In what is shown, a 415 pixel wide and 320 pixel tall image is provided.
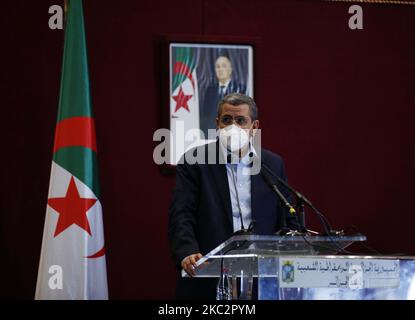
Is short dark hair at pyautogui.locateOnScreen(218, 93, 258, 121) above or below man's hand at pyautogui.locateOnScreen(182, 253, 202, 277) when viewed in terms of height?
above

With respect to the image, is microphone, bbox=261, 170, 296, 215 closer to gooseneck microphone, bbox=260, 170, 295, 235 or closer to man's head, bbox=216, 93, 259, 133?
gooseneck microphone, bbox=260, 170, 295, 235

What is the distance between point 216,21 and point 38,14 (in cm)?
119

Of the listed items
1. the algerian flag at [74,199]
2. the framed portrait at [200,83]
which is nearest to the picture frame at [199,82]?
the framed portrait at [200,83]

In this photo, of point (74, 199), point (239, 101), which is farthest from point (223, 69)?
point (239, 101)

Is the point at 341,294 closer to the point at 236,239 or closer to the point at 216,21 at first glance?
the point at 236,239

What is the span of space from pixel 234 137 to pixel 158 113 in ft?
5.30

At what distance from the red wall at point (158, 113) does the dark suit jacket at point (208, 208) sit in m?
1.36

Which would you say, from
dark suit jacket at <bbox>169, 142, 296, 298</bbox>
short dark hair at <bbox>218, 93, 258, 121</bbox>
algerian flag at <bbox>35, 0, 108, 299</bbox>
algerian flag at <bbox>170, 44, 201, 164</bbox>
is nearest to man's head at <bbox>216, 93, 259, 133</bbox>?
short dark hair at <bbox>218, 93, 258, 121</bbox>

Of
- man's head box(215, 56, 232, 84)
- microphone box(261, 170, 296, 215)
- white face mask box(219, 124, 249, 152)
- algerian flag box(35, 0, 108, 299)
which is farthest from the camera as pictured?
man's head box(215, 56, 232, 84)

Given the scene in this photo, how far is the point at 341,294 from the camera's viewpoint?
8.32ft

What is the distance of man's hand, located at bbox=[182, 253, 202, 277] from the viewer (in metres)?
2.88

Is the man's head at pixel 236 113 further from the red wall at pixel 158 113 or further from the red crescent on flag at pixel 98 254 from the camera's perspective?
the red wall at pixel 158 113

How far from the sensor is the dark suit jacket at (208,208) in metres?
3.33
